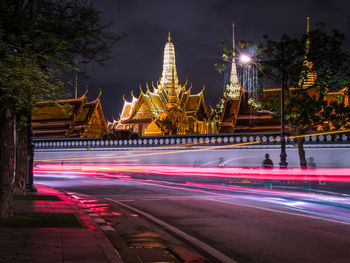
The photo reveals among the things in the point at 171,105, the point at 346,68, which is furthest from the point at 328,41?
the point at 171,105

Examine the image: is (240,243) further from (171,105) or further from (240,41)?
(171,105)

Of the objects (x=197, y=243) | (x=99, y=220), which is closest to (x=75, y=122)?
(x=99, y=220)

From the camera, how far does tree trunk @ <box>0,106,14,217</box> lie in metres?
9.13

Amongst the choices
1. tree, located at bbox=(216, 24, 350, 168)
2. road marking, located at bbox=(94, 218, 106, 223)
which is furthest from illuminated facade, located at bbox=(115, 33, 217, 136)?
road marking, located at bbox=(94, 218, 106, 223)

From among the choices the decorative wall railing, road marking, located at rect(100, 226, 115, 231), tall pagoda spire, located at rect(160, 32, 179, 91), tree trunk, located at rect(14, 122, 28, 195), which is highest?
tall pagoda spire, located at rect(160, 32, 179, 91)

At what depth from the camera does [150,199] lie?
16.1m

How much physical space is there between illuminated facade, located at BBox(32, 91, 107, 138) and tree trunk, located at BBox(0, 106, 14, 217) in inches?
1613

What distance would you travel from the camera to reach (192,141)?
36312mm

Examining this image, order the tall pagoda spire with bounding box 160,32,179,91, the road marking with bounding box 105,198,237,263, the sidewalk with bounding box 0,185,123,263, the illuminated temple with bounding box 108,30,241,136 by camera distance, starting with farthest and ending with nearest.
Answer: the tall pagoda spire with bounding box 160,32,179,91 < the illuminated temple with bounding box 108,30,241,136 < the road marking with bounding box 105,198,237,263 < the sidewalk with bounding box 0,185,123,263

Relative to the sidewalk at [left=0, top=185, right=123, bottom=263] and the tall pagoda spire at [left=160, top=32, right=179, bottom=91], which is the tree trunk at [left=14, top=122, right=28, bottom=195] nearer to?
the sidewalk at [left=0, top=185, right=123, bottom=263]

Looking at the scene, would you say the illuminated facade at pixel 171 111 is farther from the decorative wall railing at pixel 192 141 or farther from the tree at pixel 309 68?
the tree at pixel 309 68

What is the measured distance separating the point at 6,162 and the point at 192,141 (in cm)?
2765

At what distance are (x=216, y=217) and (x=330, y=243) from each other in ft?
12.6

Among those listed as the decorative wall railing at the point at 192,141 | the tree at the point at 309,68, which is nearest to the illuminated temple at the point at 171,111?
the decorative wall railing at the point at 192,141
